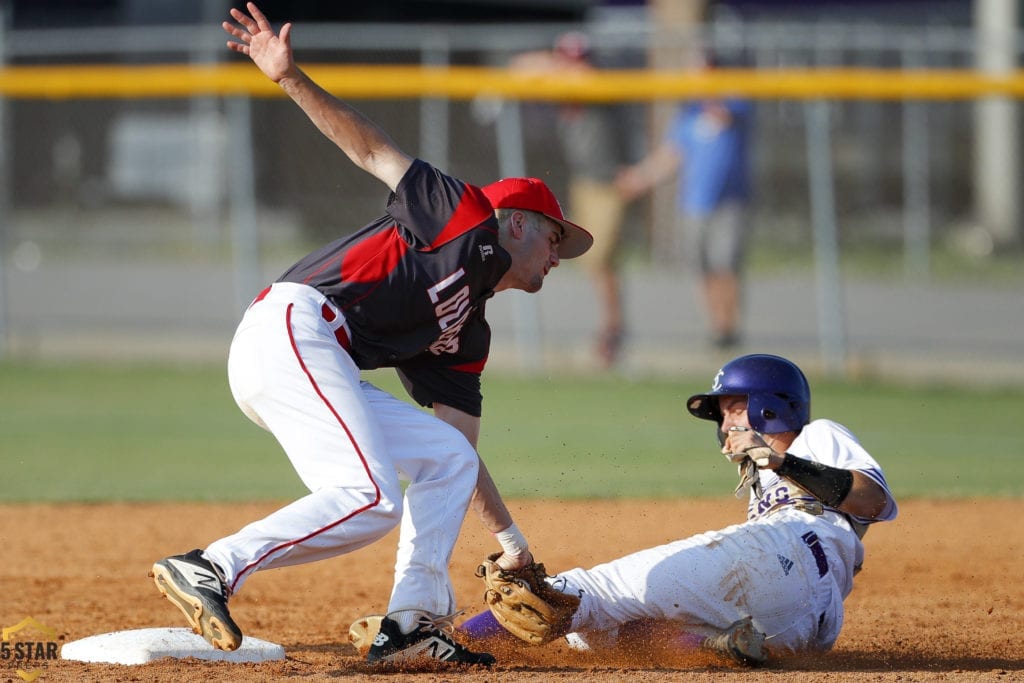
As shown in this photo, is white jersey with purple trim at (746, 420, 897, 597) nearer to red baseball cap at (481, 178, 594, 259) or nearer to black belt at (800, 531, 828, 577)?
black belt at (800, 531, 828, 577)

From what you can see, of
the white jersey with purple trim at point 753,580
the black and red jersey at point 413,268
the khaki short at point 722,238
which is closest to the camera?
the black and red jersey at point 413,268

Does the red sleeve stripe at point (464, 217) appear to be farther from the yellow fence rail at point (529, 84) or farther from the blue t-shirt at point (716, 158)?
the blue t-shirt at point (716, 158)

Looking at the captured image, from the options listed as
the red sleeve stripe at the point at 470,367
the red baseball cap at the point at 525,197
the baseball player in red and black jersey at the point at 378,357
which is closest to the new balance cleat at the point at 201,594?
the baseball player in red and black jersey at the point at 378,357

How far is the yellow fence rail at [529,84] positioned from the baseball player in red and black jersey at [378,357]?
7.25m

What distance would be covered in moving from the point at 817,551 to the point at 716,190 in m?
7.42

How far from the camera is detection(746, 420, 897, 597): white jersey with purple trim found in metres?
4.16

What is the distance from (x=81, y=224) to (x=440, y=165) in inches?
200

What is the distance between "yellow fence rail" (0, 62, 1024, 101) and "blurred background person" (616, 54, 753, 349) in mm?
340

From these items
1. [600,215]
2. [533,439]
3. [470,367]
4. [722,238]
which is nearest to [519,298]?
[600,215]

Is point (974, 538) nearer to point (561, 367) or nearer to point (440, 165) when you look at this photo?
point (561, 367)

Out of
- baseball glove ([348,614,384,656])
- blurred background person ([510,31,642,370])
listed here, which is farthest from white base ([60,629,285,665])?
blurred background person ([510,31,642,370])

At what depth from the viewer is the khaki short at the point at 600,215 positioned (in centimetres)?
1140

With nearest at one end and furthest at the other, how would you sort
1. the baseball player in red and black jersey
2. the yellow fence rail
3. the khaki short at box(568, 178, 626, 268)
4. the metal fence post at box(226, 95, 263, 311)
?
1. the baseball player in red and black jersey
2. the yellow fence rail
3. the khaki short at box(568, 178, 626, 268)
4. the metal fence post at box(226, 95, 263, 311)

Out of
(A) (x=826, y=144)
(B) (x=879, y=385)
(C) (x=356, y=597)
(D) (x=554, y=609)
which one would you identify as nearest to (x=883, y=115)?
(A) (x=826, y=144)
